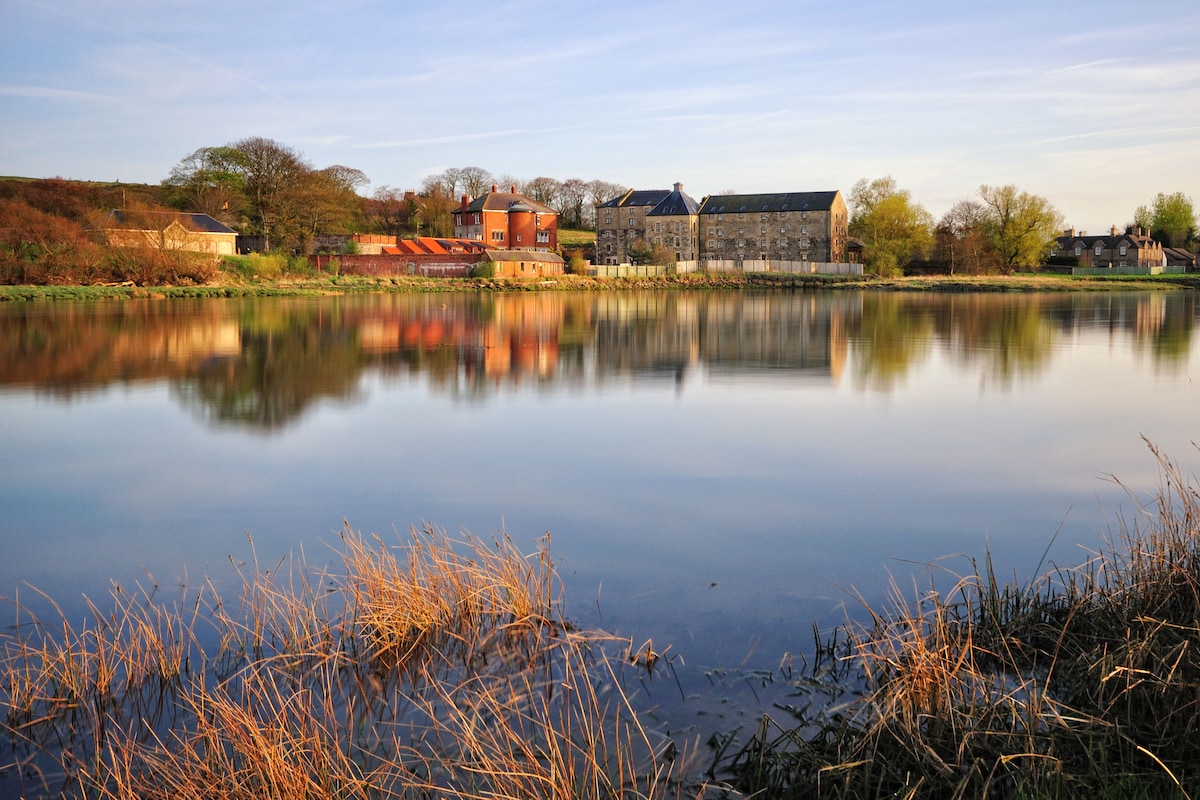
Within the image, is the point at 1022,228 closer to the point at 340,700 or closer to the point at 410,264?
the point at 410,264

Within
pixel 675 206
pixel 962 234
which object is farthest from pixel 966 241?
pixel 675 206

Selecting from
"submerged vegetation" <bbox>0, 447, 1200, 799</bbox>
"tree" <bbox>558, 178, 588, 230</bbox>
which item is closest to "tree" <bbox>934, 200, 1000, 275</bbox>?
"tree" <bbox>558, 178, 588, 230</bbox>

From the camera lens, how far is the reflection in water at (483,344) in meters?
16.7

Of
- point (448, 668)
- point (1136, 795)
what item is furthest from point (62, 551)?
point (1136, 795)

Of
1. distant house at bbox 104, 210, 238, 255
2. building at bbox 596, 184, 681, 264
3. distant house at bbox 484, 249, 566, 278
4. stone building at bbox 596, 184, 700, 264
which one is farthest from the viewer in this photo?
building at bbox 596, 184, 681, 264

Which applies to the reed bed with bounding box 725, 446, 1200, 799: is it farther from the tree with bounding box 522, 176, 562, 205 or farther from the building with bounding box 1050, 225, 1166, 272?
the tree with bounding box 522, 176, 562, 205

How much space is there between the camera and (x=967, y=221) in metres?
79.1

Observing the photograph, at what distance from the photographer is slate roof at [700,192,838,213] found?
7775 cm

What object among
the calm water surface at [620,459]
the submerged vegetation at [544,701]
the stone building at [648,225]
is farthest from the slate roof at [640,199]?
the submerged vegetation at [544,701]

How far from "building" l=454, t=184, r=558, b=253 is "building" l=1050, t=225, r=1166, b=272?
4573cm

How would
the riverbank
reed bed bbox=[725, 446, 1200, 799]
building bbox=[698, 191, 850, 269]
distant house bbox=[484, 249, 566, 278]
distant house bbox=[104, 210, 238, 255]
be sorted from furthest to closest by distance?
building bbox=[698, 191, 850, 269], distant house bbox=[484, 249, 566, 278], distant house bbox=[104, 210, 238, 255], the riverbank, reed bed bbox=[725, 446, 1200, 799]

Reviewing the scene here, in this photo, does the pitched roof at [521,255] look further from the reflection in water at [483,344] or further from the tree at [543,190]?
the tree at [543,190]

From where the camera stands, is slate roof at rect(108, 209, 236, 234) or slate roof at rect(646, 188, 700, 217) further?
slate roof at rect(646, 188, 700, 217)

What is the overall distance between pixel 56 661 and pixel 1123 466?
956 cm
